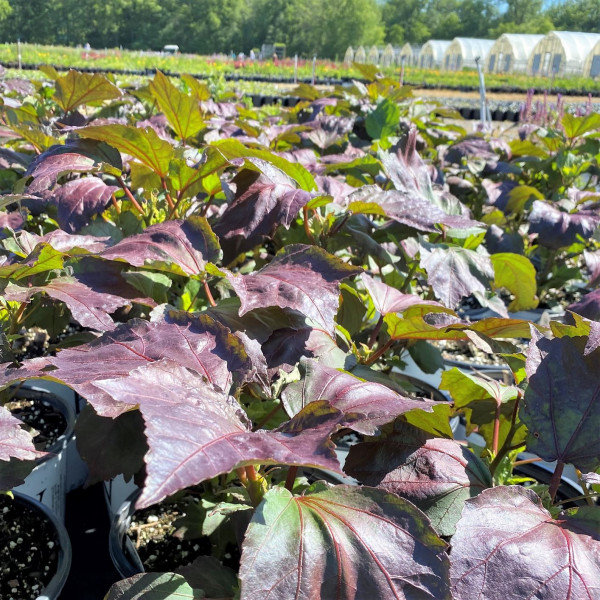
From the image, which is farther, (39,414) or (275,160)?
(39,414)

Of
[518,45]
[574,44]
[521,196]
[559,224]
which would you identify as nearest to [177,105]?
[559,224]

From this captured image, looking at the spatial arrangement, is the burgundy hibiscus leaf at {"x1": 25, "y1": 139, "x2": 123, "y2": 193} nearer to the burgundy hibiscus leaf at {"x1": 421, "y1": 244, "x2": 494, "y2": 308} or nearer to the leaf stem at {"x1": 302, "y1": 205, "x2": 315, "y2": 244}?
the leaf stem at {"x1": 302, "y1": 205, "x2": 315, "y2": 244}

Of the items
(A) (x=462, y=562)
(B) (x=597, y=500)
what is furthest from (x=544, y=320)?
(A) (x=462, y=562)

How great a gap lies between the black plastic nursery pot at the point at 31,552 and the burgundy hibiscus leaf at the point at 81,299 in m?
0.43

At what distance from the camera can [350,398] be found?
0.77 metres

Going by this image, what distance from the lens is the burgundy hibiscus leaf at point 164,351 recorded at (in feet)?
2.35

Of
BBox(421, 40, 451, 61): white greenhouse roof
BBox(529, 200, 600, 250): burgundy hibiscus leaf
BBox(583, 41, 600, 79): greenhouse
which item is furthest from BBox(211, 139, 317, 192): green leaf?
BBox(421, 40, 451, 61): white greenhouse roof

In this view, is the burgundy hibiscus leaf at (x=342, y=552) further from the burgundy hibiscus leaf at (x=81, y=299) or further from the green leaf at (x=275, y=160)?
the green leaf at (x=275, y=160)

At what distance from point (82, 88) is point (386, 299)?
3.95 ft

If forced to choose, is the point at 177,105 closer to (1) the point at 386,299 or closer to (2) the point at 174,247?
(2) the point at 174,247

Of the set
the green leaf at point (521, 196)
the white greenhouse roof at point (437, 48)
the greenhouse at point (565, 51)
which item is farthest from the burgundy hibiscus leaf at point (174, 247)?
the white greenhouse roof at point (437, 48)

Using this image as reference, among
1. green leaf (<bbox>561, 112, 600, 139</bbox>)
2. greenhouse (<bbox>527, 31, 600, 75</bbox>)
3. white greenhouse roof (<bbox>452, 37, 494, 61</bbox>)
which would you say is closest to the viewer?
green leaf (<bbox>561, 112, 600, 139</bbox>)

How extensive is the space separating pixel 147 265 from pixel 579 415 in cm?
65

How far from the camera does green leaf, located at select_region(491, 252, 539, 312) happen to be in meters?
1.57
